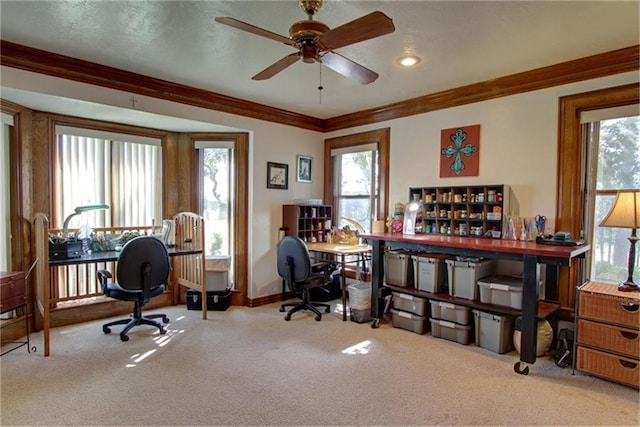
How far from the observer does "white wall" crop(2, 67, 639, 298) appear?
3178 millimetres

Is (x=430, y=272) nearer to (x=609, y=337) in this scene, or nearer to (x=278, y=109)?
(x=609, y=337)

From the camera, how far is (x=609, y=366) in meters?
2.50

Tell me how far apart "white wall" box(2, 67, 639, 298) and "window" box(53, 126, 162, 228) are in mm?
788

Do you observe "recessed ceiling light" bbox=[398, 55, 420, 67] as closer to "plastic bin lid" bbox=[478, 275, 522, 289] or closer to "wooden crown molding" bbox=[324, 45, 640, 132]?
"wooden crown molding" bbox=[324, 45, 640, 132]

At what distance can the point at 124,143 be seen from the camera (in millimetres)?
4098

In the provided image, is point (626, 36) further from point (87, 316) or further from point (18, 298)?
point (87, 316)

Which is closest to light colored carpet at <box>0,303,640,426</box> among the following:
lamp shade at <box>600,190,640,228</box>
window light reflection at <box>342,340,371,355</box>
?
window light reflection at <box>342,340,371,355</box>

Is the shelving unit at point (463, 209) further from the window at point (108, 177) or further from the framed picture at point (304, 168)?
the window at point (108, 177)

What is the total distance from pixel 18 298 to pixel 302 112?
3559mm

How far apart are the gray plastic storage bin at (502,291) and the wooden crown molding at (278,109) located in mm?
1767

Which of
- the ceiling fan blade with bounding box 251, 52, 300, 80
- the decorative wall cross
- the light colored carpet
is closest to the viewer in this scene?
the light colored carpet

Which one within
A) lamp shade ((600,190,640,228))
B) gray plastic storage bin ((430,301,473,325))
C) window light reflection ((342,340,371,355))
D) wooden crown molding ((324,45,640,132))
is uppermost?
wooden crown molding ((324,45,640,132))

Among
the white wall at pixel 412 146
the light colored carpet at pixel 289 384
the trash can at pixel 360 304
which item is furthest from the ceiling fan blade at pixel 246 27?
the trash can at pixel 360 304

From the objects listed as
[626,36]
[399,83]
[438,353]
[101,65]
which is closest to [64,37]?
[101,65]
